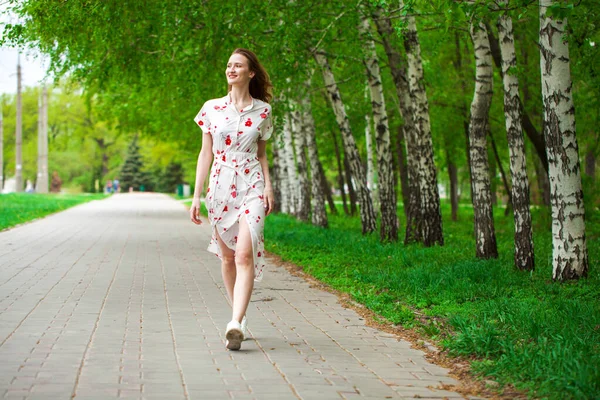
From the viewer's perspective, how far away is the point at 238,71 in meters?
6.62

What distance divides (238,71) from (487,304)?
129 inches

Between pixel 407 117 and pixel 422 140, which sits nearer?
pixel 422 140

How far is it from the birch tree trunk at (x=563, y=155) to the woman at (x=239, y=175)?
4.50 metres

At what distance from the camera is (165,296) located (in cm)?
944

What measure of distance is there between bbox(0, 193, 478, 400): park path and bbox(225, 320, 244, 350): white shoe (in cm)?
8

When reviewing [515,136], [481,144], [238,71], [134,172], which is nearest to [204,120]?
[238,71]

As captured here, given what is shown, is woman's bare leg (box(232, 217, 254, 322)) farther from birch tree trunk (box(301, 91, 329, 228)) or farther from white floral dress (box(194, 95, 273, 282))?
birch tree trunk (box(301, 91, 329, 228))

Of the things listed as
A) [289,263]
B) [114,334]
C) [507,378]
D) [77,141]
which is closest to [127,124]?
[289,263]

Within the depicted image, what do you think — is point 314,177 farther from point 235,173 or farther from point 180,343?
point 180,343

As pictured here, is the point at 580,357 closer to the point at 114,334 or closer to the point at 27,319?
the point at 114,334

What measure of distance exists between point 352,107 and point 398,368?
22.9 metres

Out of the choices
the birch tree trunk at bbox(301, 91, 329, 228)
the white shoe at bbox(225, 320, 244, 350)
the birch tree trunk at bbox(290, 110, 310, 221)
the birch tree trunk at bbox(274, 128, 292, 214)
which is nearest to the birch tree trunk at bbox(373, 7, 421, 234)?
the birch tree trunk at bbox(301, 91, 329, 228)

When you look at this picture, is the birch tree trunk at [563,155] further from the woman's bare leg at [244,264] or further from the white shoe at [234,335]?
the white shoe at [234,335]

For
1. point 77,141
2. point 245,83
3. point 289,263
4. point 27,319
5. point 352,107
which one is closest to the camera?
point 245,83
